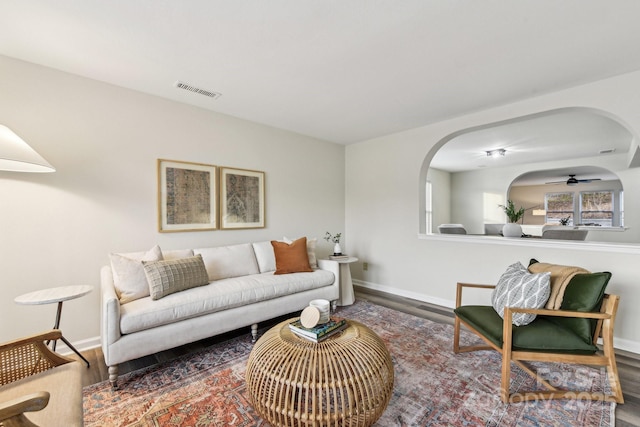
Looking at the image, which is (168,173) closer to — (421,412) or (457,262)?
(421,412)

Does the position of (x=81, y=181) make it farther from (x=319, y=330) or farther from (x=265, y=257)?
(x=319, y=330)

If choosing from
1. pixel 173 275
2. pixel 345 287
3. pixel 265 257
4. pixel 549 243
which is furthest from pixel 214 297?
pixel 549 243

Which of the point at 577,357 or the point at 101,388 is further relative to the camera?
the point at 101,388

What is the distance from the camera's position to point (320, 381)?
4.50ft

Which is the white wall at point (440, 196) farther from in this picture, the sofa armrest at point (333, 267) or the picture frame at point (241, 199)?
the picture frame at point (241, 199)

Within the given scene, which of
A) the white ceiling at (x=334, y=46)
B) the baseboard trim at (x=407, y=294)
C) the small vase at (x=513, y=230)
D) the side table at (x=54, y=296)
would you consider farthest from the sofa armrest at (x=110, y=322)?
the small vase at (x=513, y=230)

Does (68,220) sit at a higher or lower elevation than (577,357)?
higher

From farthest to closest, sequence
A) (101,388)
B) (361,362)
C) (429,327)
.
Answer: (429,327)
(101,388)
(361,362)

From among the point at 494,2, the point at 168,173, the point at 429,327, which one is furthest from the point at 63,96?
the point at 429,327

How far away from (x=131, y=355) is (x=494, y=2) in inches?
131

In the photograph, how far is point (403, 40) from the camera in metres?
2.00

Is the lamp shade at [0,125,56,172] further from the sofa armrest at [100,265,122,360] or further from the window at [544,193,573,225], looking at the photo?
the window at [544,193,573,225]

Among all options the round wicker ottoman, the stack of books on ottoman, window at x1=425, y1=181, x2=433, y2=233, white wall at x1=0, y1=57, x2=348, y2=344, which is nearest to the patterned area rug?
the round wicker ottoman

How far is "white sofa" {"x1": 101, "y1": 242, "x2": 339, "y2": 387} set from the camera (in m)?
2.01
